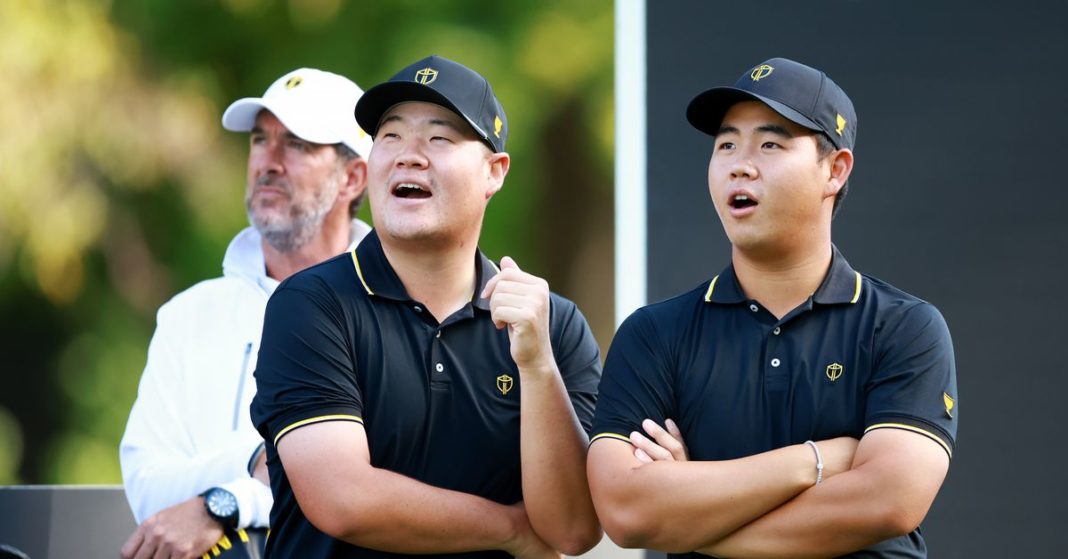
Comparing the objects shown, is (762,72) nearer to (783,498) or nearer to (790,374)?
(790,374)

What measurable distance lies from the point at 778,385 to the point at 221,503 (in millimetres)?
1444

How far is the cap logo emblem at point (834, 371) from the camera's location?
2.44 meters

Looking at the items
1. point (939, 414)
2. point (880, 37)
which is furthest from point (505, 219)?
point (939, 414)

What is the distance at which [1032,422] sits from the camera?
409cm

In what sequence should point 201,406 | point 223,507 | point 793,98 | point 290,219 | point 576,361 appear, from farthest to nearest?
point 290,219 < point 201,406 < point 223,507 < point 576,361 < point 793,98

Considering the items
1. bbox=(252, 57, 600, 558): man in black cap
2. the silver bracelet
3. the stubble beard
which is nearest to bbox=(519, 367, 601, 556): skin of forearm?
bbox=(252, 57, 600, 558): man in black cap

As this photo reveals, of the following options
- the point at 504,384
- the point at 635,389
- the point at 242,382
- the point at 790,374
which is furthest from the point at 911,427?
the point at 242,382

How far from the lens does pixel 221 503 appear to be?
3.16m

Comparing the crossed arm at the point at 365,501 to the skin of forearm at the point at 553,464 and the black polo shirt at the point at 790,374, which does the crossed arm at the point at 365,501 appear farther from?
the black polo shirt at the point at 790,374

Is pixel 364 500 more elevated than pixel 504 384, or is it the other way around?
pixel 504 384

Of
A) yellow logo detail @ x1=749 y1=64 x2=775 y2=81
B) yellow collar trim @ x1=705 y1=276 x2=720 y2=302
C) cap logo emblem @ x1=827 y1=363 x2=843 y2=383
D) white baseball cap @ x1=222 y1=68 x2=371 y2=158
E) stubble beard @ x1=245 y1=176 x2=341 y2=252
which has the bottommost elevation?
cap logo emblem @ x1=827 y1=363 x2=843 y2=383

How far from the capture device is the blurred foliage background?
168 inches

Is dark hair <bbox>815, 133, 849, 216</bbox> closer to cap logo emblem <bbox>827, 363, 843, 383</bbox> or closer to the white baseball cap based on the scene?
cap logo emblem <bbox>827, 363, 843, 383</bbox>

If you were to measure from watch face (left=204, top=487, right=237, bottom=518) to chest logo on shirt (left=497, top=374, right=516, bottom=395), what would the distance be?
924 mm
